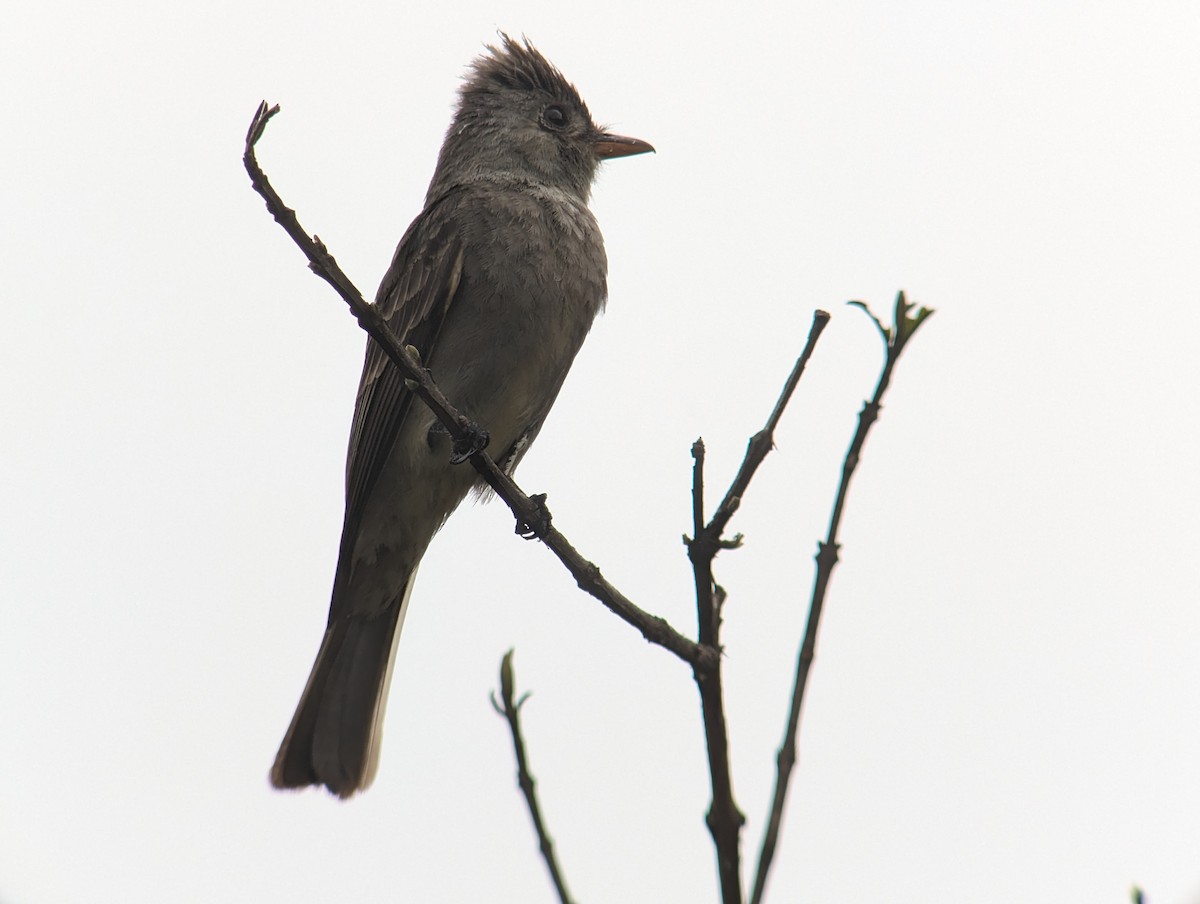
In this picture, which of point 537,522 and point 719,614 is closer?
point 719,614

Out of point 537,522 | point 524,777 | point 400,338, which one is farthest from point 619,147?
point 524,777

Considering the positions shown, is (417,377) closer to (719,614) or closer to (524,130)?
(719,614)

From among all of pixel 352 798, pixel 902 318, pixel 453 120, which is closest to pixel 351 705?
pixel 352 798

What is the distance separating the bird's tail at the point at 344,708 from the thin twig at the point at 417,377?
2.66 metres

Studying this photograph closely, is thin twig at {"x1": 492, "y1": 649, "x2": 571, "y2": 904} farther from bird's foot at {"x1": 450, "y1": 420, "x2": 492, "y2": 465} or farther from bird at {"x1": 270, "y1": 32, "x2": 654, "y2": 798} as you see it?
bird at {"x1": 270, "y1": 32, "x2": 654, "y2": 798}

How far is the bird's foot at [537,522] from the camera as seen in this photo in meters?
4.73

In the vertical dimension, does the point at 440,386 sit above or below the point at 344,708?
above

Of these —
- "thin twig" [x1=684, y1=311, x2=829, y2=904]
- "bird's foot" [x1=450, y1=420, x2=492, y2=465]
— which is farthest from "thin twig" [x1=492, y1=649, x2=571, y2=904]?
"bird's foot" [x1=450, y1=420, x2=492, y2=465]

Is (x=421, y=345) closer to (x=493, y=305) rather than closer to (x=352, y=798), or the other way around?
(x=493, y=305)

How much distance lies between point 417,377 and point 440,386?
2262 millimetres

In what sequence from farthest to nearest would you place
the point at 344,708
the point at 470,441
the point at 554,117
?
the point at 554,117, the point at 344,708, the point at 470,441

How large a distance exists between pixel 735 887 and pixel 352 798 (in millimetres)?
4448

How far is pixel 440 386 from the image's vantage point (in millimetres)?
5824

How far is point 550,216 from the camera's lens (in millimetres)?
6305
